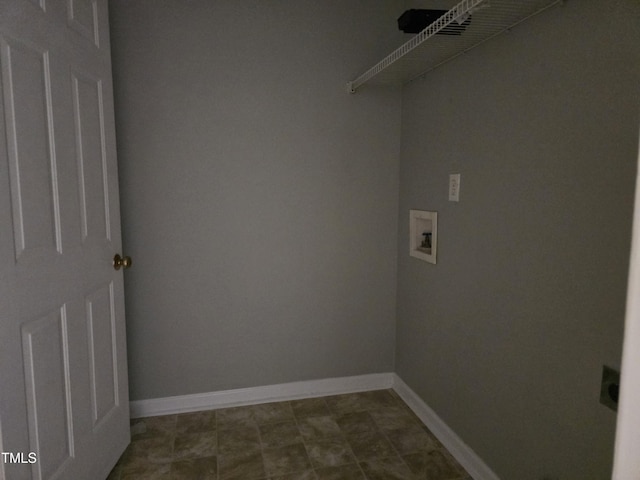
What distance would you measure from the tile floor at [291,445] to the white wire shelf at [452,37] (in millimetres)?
1906

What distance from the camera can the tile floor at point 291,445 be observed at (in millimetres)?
1850

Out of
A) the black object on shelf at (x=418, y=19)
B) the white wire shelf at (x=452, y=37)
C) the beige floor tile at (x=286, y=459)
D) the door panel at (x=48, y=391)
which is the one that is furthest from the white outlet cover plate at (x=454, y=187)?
the door panel at (x=48, y=391)

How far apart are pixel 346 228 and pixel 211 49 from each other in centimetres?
127

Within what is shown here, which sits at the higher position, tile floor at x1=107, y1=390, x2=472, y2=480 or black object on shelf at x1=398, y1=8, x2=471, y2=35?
black object on shelf at x1=398, y1=8, x2=471, y2=35

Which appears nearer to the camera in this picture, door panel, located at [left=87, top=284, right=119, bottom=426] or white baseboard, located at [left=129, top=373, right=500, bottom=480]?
door panel, located at [left=87, top=284, right=119, bottom=426]

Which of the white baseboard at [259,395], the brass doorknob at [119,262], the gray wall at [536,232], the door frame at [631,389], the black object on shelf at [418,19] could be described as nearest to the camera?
the door frame at [631,389]

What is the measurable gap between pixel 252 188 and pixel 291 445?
1.40 m

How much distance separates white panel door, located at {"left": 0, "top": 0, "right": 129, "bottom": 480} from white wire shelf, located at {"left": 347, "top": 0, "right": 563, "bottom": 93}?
4.41 ft

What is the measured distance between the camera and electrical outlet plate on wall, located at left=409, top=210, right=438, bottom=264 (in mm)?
2094

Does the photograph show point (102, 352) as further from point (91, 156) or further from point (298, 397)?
point (298, 397)

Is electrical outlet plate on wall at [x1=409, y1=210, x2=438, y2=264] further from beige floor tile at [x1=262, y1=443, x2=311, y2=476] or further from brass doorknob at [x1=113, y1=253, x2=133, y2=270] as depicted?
brass doorknob at [x1=113, y1=253, x2=133, y2=270]

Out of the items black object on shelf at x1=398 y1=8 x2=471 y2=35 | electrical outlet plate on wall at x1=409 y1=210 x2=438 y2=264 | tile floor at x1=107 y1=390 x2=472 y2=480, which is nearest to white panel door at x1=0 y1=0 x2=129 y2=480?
tile floor at x1=107 y1=390 x2=472 y2=480

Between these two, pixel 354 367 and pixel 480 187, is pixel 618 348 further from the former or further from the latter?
pixel 354 367

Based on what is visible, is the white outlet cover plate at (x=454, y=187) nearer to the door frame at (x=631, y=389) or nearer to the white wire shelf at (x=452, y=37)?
the white wire shelf at (x=452, y=37)
